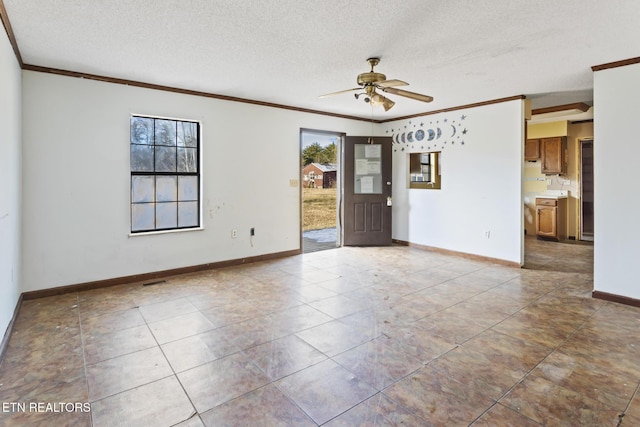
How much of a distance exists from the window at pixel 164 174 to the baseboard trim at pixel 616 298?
15.7ft

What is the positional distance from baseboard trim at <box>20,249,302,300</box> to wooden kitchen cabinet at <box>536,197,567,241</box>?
5357mm

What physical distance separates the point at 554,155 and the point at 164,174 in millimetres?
7301

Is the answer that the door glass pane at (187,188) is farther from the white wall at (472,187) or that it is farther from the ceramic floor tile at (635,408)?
the ceramic floor tile at (635,408)

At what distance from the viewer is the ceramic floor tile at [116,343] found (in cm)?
246

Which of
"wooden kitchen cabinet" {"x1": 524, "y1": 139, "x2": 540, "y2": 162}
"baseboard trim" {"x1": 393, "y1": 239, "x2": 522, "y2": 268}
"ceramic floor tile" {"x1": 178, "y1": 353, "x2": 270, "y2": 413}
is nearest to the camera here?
"ceramic floor tile" {"x1": 178, "y1": 353, "x2": 270, "y2": 413}

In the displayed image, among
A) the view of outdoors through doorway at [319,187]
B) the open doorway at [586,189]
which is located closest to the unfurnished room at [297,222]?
the open doorway at [586,189]

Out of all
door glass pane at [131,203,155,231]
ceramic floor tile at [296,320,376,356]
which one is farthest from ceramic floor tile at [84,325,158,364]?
door glass pane at [131,203,155,231]

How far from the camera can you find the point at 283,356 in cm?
242

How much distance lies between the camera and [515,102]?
15.9 ft

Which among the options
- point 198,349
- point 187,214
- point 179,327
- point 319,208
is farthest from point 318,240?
point 198,349

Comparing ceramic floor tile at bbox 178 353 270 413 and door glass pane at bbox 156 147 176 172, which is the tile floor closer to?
ceramic floor tile at bbox 178 353 270 413

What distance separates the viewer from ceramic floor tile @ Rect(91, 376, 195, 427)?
1.76 metres

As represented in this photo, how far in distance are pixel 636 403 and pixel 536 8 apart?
255 cm

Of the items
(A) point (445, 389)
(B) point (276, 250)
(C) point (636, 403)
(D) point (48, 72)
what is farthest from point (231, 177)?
(C) point (636, 403)
